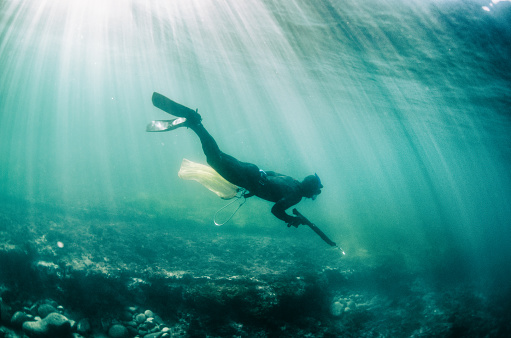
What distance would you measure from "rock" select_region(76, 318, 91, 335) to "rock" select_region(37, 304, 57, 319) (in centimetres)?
83

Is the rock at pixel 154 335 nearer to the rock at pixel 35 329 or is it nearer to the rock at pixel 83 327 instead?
the rock at pixel 83 327

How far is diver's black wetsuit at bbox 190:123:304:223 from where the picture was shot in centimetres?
481

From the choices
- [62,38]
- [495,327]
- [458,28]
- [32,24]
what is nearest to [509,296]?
[495,327]

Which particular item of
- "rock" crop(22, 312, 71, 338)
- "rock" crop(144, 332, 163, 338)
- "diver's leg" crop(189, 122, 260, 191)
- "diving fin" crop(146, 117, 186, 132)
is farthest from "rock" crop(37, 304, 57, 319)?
"diver's leg" crop(189, 122, 260, 191)

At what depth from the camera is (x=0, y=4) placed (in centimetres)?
1334

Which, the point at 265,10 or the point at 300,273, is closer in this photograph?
the point at 300,273

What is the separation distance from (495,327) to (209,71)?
27.3 metres

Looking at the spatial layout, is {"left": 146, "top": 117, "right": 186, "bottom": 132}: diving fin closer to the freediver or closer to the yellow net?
the freediver

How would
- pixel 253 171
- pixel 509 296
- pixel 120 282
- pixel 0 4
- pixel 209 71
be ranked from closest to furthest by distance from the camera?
pixel 253 171 < pixel 120 282 < pixel 509 296 < pixel 0 4 < pixel 209 71

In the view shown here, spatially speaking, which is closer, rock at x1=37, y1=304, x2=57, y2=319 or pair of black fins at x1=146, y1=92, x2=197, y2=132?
pair of black fins at x1=146, y1=92, x2=197, y2=132

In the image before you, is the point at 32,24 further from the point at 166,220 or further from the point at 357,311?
the point at 357,311

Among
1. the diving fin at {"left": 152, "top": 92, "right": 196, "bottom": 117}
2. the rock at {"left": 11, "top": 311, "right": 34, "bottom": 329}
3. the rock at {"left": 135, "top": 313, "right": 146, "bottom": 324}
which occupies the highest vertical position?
the diving fin at {"left": 152, "top": 92, "right": 196, "bottom": 117}

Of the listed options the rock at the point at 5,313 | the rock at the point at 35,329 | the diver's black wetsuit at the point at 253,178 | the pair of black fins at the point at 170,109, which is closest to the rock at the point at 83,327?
the rock at the point at 35,329

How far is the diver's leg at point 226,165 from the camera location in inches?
189
